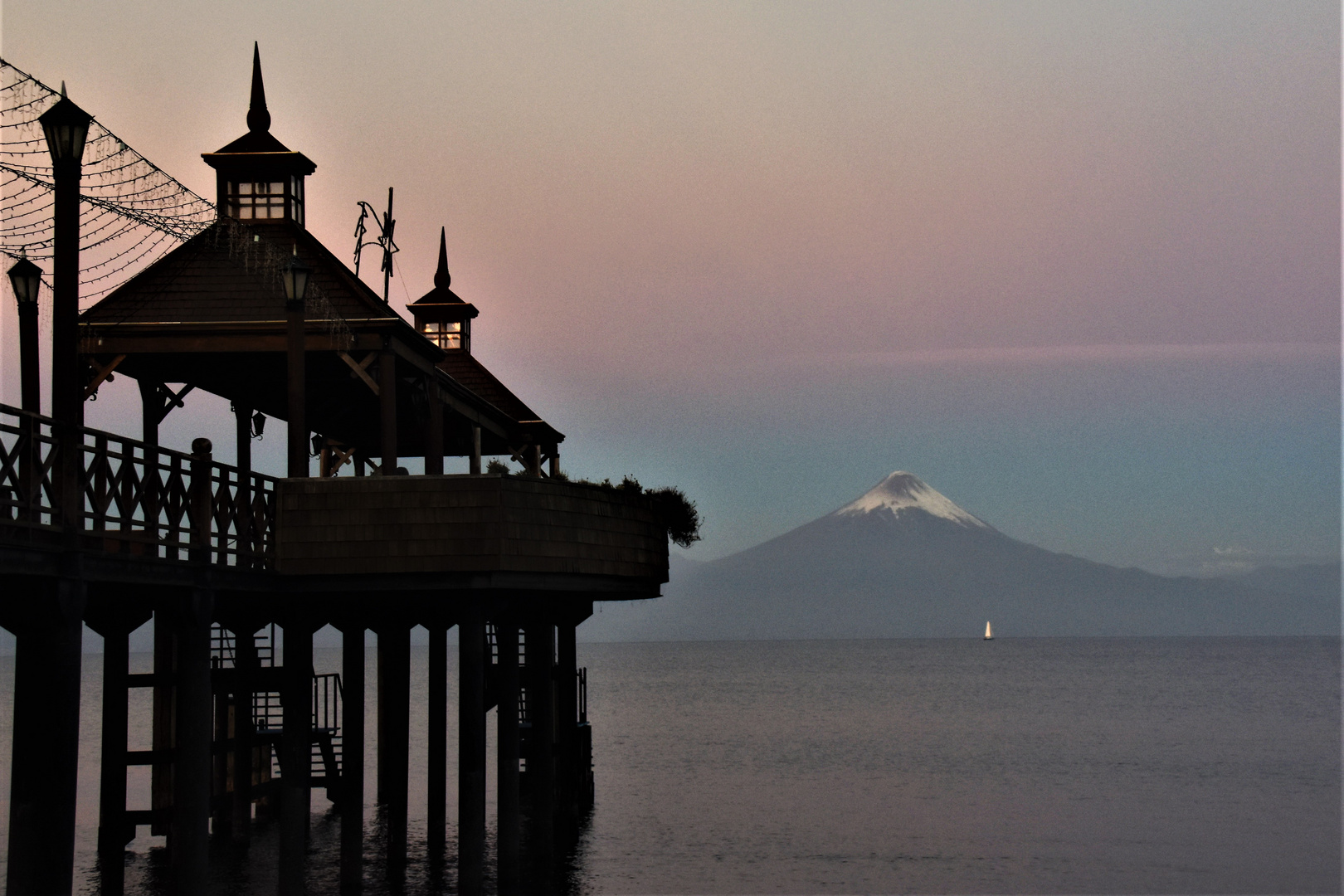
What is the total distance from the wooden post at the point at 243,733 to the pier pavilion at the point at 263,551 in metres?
0.06

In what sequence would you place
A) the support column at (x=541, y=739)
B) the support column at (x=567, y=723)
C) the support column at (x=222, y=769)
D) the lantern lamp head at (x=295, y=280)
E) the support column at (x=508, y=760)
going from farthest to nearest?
the support column at (x=567, y=723), the support column at (x=222, y=769), the support column at (x=541, y=739), the support column at (x=508, y=760), the lantern lamp head at (x=295, y=280)

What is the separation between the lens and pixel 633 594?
24.5 metres

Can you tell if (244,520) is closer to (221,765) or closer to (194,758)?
(194,758)

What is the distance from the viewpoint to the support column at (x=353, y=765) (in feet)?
85.4

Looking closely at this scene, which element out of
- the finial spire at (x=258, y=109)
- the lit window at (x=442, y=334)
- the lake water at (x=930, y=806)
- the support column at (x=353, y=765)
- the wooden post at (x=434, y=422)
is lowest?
the lake water at (x=930, y=806)

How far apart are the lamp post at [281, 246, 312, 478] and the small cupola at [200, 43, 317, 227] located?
5.79 m

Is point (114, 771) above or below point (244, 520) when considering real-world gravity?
below

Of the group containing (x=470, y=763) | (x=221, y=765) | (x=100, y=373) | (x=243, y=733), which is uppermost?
(x=100, y=373)

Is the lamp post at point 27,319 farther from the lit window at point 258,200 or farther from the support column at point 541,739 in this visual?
the support column at point 541,739

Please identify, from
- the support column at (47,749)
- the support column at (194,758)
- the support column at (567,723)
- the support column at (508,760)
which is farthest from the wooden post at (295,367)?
the support column at (567,723)

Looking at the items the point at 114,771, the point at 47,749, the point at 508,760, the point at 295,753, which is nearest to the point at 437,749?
the point at 114,771

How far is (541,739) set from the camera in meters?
29.9

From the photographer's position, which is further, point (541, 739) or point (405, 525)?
point (541, 739)

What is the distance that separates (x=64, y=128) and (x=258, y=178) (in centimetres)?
1096
